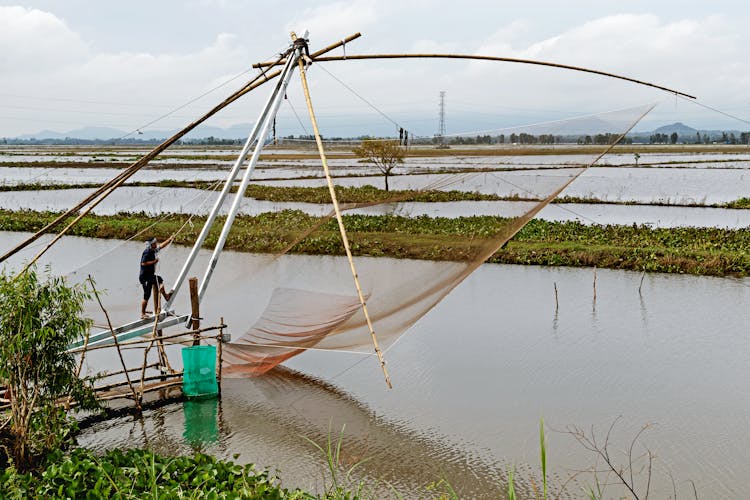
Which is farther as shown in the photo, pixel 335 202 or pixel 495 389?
pixel 495 389

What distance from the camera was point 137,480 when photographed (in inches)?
191

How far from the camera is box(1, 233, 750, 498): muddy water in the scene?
5.99m

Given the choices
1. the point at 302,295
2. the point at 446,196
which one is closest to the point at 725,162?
the point at 446,196

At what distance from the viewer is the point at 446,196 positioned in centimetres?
2628

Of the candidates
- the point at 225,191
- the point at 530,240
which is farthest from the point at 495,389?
the point at 530,240

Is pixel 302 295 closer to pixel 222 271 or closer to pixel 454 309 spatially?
pixel 222 271

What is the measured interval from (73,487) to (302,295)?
371cm

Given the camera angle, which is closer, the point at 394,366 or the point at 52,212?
the point at 394,366

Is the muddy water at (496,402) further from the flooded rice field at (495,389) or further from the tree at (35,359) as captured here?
the tree at (35,359)

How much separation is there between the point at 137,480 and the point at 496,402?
3.83 metres

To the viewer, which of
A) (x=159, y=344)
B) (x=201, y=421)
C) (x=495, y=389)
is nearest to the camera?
(x=201, y=421)

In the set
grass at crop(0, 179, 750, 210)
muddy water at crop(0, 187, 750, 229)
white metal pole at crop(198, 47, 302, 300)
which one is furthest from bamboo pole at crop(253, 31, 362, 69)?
grass at crop(0, 179, 750, 210)

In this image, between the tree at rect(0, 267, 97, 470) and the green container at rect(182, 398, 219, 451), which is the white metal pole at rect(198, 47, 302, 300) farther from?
the tree at rect(0, 267, 97, 470)

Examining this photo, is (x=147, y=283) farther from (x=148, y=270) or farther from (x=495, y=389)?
(x=495, y=389)
